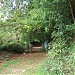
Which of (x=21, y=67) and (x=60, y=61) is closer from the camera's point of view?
(x=60, y=61)

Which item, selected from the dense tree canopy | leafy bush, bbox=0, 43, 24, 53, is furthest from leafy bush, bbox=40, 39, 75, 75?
leafy bush, bbox=0, 43, 24, 53

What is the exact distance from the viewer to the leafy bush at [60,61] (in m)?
7.86

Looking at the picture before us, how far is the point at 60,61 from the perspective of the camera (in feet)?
28.4

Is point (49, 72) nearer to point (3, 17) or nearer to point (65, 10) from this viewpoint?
point (65, 10)

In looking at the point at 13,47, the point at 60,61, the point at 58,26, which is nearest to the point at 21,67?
the point at 58,26

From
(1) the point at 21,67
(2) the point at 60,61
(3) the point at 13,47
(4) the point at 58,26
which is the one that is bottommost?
(1) the point at 21,67

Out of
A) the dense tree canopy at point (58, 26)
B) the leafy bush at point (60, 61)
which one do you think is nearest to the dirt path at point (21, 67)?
the leafy bush at point (60, 61)

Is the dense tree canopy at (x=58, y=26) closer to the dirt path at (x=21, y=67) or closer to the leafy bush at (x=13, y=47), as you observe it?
the dirt path at (x=21, y=67)

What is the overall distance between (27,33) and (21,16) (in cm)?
134

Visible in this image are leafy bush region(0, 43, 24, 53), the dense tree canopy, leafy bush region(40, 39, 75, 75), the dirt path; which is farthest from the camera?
leafy bush region(0, 43, 24, 53)

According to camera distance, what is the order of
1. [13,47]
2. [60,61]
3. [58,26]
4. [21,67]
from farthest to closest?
[13,47]
[21,67]
[58,26]
[60,61]

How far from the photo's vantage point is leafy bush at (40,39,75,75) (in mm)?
7863

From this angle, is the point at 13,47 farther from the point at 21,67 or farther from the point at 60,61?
the point at 60,61

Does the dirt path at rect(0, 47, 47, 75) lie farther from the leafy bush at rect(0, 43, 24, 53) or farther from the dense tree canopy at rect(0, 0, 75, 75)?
the leafy bush at rect(0, 43, 24, 53)
